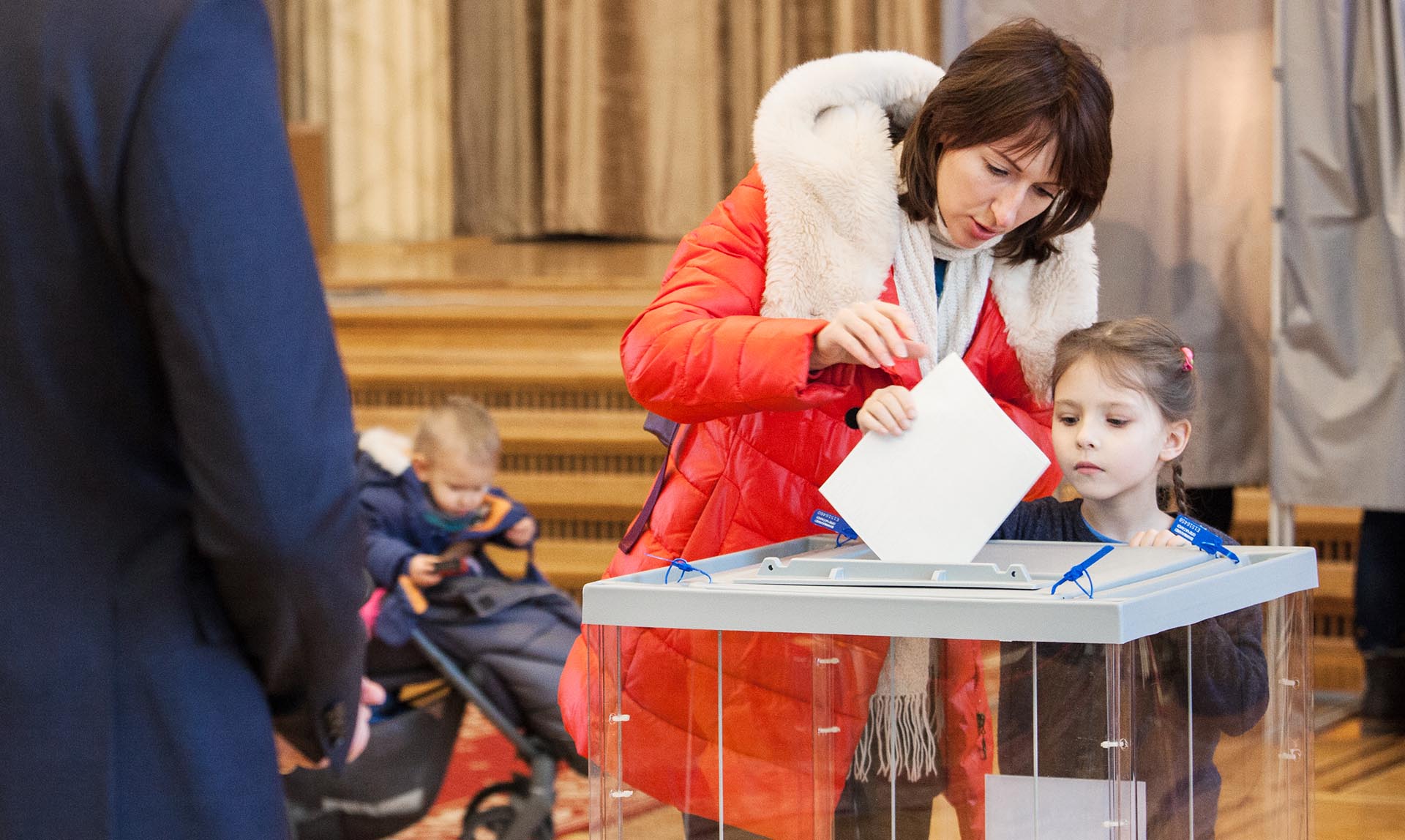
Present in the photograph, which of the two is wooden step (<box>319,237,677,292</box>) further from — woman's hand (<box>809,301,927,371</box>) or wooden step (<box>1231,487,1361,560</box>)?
woman's hand (<box>809,301,927,371</box>)

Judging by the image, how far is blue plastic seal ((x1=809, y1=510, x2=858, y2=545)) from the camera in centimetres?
132

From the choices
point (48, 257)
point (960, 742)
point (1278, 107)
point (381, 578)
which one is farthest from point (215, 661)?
point (1278, 107)

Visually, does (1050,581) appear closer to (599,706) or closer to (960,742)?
(960,742)

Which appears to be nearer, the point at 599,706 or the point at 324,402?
the point at 324,402

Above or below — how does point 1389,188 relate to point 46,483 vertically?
above

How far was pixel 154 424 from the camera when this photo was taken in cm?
91

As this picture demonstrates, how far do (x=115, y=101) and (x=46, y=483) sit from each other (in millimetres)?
226

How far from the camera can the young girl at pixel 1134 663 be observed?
97 cm

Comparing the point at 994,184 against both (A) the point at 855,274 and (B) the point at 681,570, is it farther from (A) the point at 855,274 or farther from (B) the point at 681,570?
(B) the point at 681,570

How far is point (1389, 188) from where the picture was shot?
309 centimetres

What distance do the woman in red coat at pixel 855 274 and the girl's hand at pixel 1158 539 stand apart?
17cm

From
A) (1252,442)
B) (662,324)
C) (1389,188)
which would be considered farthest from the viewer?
(1252,442)

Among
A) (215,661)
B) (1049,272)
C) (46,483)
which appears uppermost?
(1049,272)

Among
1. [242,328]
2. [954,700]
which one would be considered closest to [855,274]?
[954,700]
